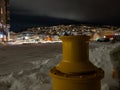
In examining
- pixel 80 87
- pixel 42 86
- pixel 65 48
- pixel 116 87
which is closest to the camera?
pixel 80 87

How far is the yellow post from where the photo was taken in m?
2.51

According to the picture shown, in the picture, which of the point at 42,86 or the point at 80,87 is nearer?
the point at 80,87

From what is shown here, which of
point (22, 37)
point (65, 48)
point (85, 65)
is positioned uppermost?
point (65, 48)

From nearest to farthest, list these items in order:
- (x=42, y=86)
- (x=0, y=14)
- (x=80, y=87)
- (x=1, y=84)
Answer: (x=80, y=87)
(x=42, y=86)
(x=1, y=84)
(x=0, y=14)

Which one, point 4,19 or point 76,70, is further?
point 4,19

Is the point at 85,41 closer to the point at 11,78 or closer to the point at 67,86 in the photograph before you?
the point at 67,86

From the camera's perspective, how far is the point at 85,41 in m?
2.70

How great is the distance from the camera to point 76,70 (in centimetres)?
256

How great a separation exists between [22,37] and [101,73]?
129 meters

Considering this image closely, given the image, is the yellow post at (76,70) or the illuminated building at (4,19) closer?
the yellow post at (76,70)

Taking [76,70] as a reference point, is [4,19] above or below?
above

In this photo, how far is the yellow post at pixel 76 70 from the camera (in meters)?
2.51

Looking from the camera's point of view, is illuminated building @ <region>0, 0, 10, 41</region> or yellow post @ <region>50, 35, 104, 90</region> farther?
illuminated building @ <region>0, 0, 10, 41</region>

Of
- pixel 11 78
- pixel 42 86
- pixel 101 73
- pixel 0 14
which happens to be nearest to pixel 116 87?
pixel 42 86
